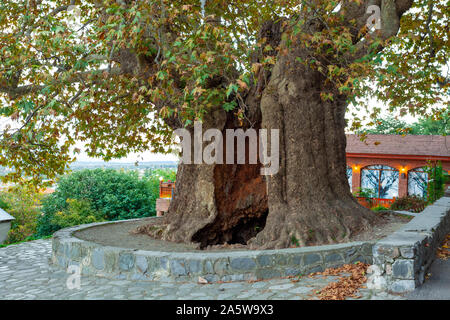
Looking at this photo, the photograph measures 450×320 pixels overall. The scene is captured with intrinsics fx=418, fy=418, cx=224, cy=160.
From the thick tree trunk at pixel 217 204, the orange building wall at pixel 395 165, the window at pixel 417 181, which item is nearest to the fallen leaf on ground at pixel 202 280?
the thick tree trunk at pixel 217 204

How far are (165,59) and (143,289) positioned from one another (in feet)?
13.7

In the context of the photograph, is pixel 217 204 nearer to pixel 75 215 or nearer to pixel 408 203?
pixel 408 203

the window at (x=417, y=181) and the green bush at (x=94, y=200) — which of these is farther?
the window at (x=417, y=181)

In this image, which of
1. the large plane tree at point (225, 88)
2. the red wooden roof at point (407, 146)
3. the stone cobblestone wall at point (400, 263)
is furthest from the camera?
the red wooden roof at point (407, 146)

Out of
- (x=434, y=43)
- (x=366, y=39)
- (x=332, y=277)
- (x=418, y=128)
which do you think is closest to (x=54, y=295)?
(x=332, y=277)

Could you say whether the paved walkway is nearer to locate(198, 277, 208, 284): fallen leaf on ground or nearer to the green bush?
locate(198, 277, 208, 284): fallen leaf on ground

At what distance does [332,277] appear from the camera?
577 centimetres

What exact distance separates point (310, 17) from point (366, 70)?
160 cm

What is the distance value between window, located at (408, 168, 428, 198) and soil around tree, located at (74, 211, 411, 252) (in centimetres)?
1195

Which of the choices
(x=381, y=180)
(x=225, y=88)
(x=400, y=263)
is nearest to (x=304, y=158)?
(x=225, y=88)

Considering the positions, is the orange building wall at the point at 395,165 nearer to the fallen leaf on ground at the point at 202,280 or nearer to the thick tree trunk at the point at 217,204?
the thick tree trunk at the point at 217,204

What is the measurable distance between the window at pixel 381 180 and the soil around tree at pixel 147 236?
12.4m

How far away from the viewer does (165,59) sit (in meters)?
7.88

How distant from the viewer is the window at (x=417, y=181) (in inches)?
816
